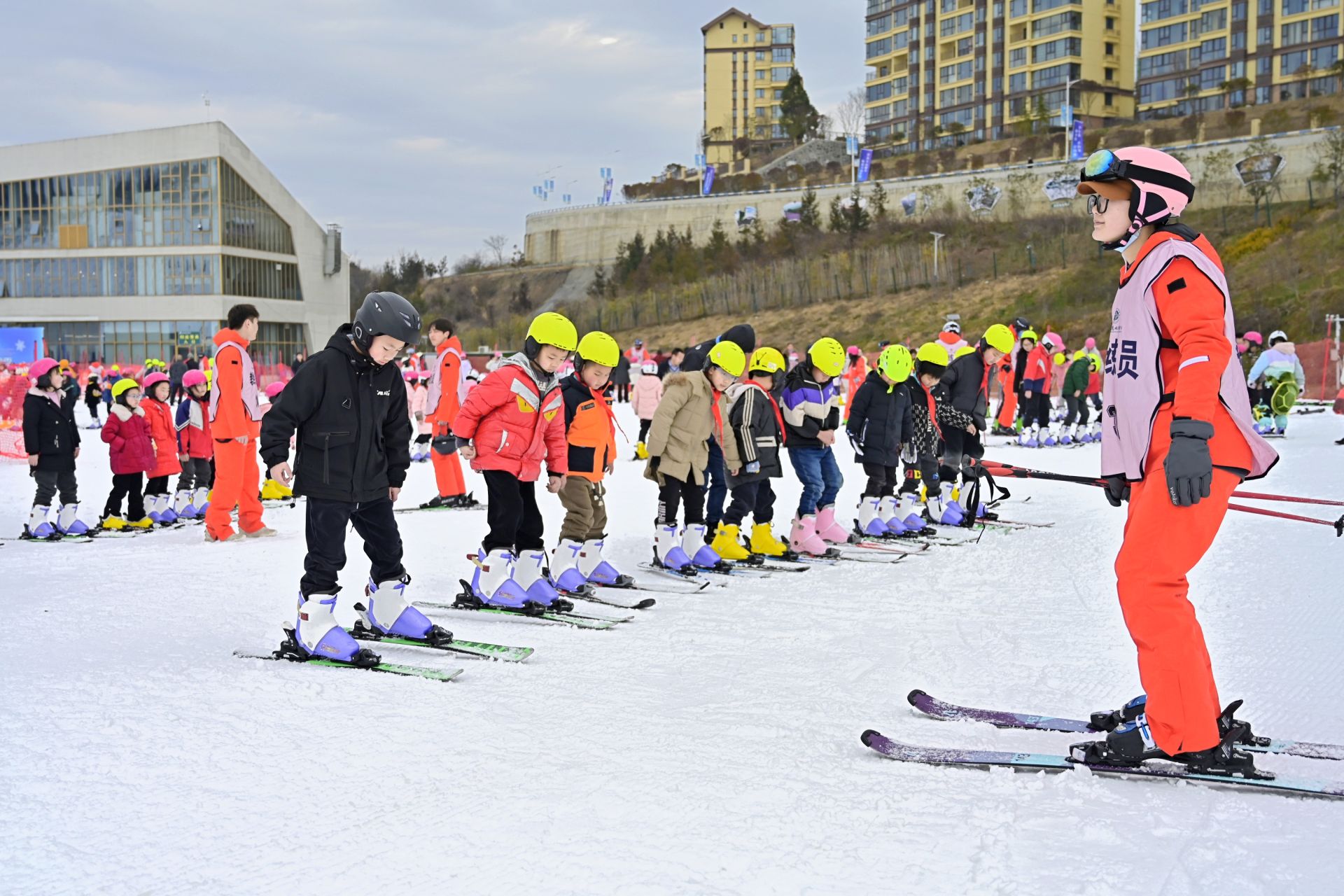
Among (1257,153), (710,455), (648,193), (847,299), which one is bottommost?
(710,455)

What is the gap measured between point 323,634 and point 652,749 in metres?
1.86

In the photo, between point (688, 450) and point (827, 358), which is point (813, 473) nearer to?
point (827, 358)

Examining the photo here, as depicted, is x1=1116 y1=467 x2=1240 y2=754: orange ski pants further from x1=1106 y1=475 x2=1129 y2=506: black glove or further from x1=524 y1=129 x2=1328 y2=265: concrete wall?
x1=524 y1=129 x2=1328 y2=265: concrete wall

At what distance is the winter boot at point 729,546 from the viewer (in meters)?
7.57

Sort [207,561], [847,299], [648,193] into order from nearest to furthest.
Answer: [207,561], [847,299], [648,193]

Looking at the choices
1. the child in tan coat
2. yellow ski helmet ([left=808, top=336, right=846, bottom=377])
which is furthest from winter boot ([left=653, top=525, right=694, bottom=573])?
yellow ski helmet ([left=808, top=336, right=846, bottom=377])

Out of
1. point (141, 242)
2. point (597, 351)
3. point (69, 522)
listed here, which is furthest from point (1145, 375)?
point (141, 242)

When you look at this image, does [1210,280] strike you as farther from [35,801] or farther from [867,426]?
[867,426]

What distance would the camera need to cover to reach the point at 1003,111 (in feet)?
228

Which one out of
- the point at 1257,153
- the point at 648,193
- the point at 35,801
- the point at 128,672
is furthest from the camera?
the point at 648,193

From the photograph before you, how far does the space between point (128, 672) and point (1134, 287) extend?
4175 millimetres

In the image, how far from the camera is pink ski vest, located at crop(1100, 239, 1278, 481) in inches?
128

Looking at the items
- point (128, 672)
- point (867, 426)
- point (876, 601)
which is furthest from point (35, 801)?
point (867, 426)

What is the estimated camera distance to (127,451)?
30.8 feet
